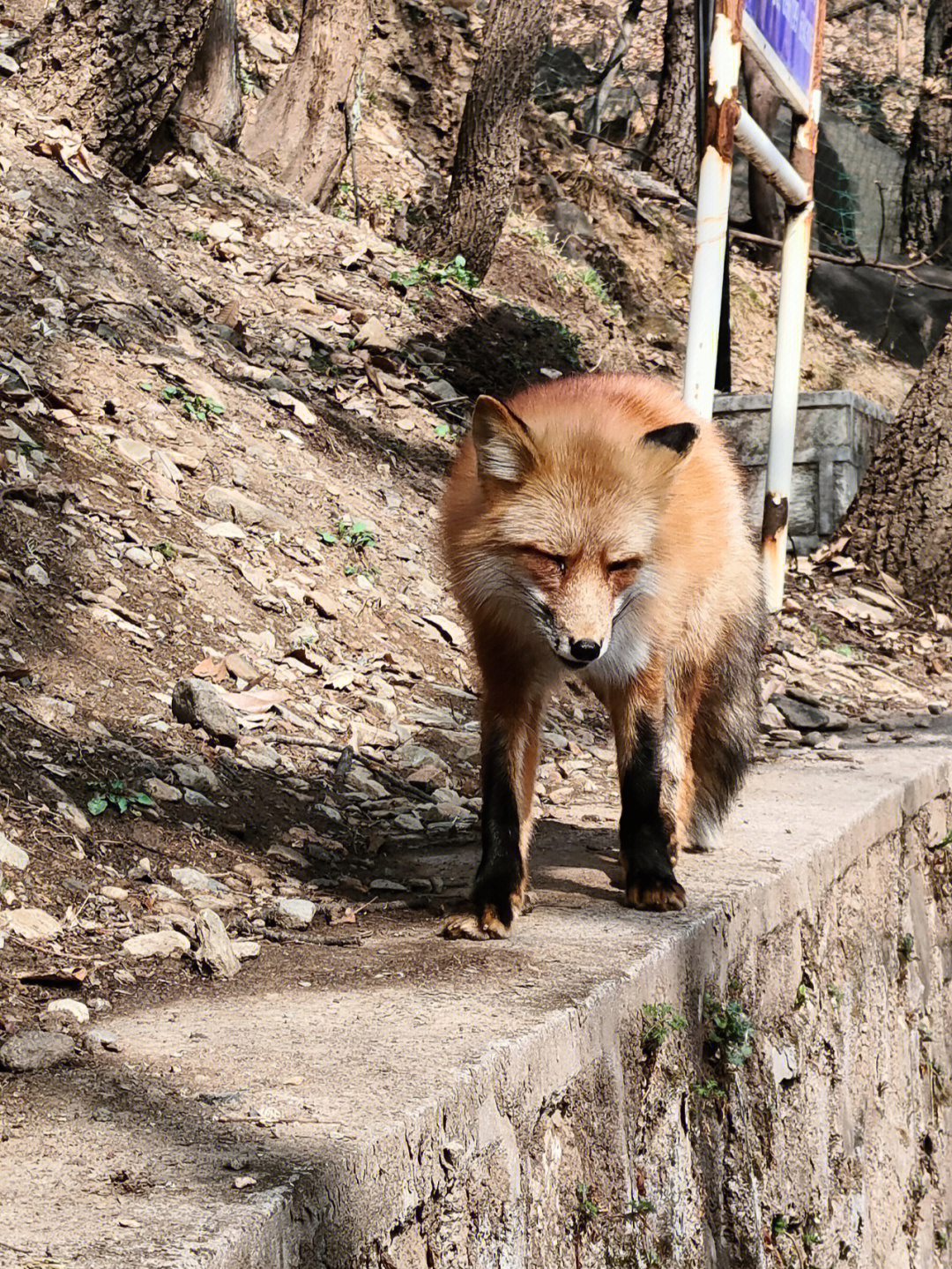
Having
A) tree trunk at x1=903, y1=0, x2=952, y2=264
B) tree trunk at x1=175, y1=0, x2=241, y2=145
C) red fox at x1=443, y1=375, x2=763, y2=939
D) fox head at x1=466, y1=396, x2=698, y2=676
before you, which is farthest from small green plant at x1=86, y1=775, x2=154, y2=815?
tree trunk at x1=903, y1=0, x2=952, y2=264

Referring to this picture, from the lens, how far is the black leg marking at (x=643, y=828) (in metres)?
3.33

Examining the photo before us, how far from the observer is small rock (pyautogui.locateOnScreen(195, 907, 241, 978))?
2.89 metres

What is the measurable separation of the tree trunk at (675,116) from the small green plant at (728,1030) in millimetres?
12627

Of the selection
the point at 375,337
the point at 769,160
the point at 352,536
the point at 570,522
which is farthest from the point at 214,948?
the point at 375,337

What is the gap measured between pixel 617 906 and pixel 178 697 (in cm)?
172

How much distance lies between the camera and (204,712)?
14.1 ft

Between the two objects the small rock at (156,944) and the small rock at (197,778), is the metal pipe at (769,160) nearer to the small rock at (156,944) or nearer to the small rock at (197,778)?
the small rock at (197,778)

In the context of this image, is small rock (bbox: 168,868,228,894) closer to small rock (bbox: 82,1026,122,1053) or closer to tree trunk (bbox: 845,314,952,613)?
small rock (bbox: 82,1026,122,1053)

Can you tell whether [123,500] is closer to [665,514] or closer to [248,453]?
[248,453]

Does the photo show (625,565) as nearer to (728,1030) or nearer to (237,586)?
(728,1030)

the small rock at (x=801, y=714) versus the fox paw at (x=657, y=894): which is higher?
the small rock at (x=801, y=714)

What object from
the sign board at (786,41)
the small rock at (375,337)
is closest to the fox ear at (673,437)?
the sign board at (786,41)

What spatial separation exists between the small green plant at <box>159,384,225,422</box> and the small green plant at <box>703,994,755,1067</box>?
13.1 feet

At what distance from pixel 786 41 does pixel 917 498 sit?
3.02m
